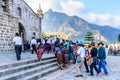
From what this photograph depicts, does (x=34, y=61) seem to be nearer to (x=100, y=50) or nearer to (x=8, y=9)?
(x=100, y=50)

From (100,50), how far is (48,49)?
37.0 feet

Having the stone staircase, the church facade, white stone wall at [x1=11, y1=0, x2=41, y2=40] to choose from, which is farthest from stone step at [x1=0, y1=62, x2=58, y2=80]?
white stone wall at [x1=11, y1=0, x2=41, y2=40]

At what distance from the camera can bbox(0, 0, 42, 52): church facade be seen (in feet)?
75.6

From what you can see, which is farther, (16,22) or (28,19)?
(28,19)

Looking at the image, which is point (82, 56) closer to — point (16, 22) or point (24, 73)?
point (24, 73)

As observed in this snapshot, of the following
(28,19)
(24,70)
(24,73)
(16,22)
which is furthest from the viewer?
(28,19)

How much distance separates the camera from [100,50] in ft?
53.7

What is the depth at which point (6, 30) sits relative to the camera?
920 inches

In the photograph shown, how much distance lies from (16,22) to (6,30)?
1.74m

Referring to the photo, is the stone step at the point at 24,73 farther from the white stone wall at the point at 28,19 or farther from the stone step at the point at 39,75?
the white stone wall at the point at 28,19

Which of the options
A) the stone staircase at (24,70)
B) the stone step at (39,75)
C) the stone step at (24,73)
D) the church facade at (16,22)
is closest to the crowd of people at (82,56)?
the stone staircase at (24,70)

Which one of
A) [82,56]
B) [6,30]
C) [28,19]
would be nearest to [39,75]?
[82,56]

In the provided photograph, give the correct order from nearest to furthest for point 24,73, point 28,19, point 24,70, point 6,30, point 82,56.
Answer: point 24,73 < point 24,70 < point 82,56 < point 6,30 < point 28,19

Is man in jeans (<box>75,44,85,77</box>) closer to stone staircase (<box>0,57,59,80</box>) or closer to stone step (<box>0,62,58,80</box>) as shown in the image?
stone staircase (<box>0,57,59,80</box>)
